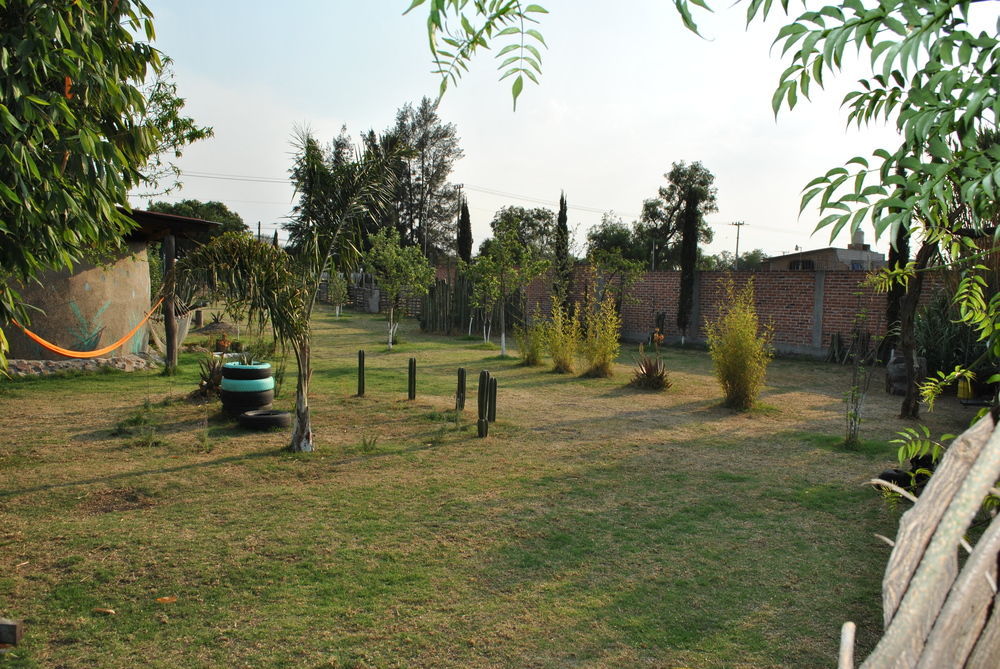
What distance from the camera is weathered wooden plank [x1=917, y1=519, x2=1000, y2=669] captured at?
0.82 m

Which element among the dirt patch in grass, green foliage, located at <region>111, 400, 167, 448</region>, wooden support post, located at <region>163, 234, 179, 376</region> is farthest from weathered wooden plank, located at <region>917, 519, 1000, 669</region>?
wooden support post, located at <region>163, 234, 179, 376</region>

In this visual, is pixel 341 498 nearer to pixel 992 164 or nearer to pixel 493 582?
pixel 493 582

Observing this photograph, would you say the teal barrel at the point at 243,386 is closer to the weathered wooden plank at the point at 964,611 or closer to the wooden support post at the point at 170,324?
the wooden support post at the point at 170,324

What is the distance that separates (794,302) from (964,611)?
17.8m

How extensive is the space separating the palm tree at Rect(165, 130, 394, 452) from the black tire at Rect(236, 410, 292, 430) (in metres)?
1.17

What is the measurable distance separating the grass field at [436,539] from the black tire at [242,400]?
0.26 meters

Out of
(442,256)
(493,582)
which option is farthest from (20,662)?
(442,256)

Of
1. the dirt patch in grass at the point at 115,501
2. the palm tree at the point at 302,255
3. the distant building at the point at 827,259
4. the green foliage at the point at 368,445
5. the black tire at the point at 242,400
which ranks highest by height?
the distant building at the point at 827,259

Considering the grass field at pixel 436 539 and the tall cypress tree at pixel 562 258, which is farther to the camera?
the tall cypress tree at pixel 562 258

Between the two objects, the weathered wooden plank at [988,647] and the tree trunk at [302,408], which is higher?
the weathered wooden plank at [988,647]

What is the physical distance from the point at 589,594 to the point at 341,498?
8.43 ft

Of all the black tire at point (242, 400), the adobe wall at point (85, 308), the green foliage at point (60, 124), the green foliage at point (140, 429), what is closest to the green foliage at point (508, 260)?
the adobe wall at point (85, 308)

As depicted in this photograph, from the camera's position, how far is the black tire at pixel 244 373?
847cm

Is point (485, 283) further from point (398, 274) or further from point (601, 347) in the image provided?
point (601, 347)
